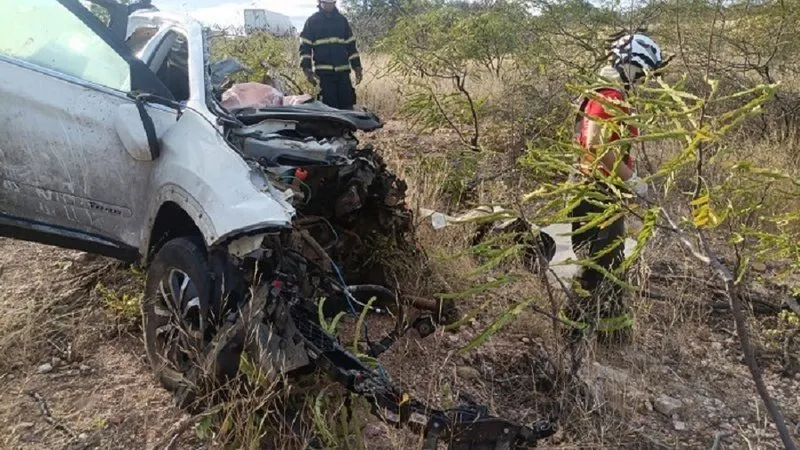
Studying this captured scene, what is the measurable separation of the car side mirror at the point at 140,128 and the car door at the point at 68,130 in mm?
24

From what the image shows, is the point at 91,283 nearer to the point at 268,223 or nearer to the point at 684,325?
the point at 268,223

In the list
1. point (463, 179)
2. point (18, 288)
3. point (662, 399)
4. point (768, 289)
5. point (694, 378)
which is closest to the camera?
point (662, 399)

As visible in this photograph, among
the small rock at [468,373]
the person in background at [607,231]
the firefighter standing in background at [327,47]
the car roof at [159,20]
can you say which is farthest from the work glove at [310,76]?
the small rock at [468,373]

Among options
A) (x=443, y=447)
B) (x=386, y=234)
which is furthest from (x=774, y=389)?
(x=386, y=234)

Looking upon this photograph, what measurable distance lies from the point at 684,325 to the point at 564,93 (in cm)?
402

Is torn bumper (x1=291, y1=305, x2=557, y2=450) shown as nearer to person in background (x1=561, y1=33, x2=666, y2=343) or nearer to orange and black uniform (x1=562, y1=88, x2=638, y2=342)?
person in background (x1=561, y1=33, x2=666, y2=343)

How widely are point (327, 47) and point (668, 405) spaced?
20.4 feet

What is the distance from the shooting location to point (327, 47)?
814 centimetres

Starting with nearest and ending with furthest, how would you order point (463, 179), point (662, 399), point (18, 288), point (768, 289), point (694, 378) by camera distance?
point (662, 399) < point (694, 378) < point (18, 288) < point (768, 289) < point (463, 179)

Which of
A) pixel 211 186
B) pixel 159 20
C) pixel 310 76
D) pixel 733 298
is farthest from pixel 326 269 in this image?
pixel 310 76

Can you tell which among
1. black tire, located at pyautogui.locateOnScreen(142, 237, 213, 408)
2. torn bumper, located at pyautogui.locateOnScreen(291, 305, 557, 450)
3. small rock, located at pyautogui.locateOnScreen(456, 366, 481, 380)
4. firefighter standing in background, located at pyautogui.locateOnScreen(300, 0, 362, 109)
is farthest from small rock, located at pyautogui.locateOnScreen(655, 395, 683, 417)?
firefighter standing in background, located at pyautogui.locateOnScreen(300, 0, 362, 109)

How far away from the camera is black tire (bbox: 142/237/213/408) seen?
284 cm

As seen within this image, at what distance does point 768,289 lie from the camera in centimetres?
462

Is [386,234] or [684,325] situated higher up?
[386,234]
